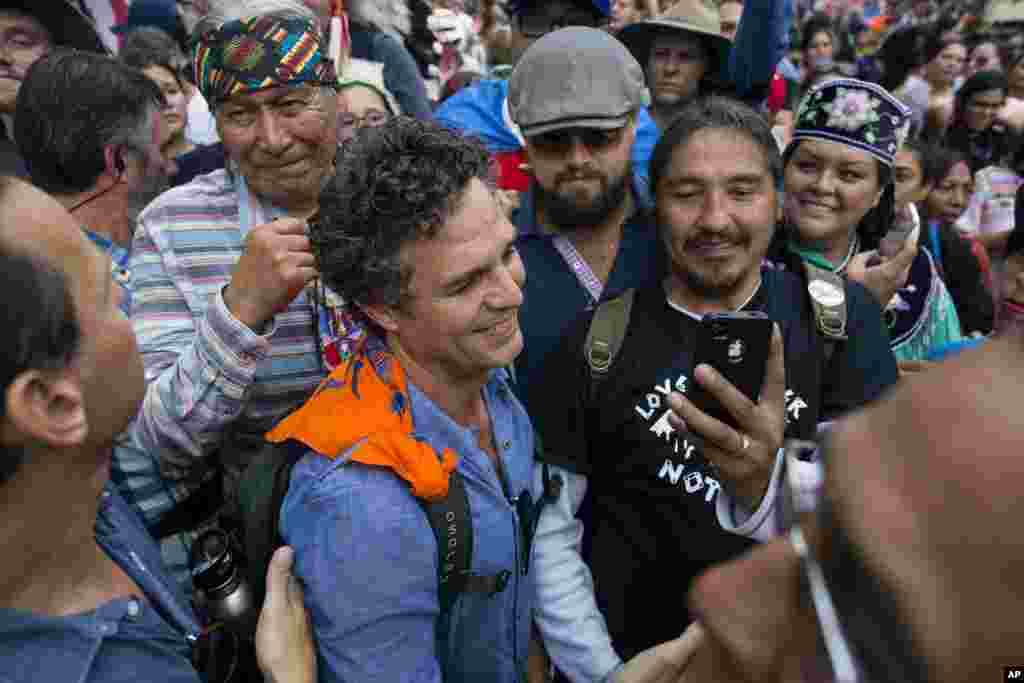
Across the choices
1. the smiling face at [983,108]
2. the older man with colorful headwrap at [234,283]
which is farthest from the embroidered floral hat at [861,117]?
the smiling face at [983,108]

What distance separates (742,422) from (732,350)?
162mm

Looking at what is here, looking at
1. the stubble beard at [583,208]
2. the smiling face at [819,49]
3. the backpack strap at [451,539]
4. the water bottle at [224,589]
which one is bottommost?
the smiling face at [819,49]

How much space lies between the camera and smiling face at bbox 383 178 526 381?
1509 mm

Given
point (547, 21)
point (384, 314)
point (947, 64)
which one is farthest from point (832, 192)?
point (947, 64)

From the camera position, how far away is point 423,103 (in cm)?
429

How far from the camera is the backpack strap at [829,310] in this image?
1.88 metres

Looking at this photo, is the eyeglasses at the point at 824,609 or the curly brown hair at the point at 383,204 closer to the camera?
the eyeglasses at the point at 824,609

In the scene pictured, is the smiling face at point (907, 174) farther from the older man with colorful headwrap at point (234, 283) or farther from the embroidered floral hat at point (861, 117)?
the older man with colorful headwrap at point (234, 283)

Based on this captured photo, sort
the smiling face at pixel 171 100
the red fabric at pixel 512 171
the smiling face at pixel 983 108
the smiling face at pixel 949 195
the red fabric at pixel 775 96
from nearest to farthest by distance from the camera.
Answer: the red fabric at pixel 512 171, the smiling face at pixel 171 100, the red fabric at pixel 775 96, the smiling face at pixel 949 195, the smiling face at pixel 983 108

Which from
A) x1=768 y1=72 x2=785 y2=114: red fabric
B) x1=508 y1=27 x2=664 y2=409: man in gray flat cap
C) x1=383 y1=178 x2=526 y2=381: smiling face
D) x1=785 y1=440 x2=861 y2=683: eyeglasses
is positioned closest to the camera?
x1=785 y1=440 x2=861 y2=683: eyeglasses

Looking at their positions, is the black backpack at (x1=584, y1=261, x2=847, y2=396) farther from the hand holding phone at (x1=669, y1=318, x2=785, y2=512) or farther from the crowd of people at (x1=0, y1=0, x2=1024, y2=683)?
the hand holding phone at (x1=669, y1=318, x2=785, y2=512)

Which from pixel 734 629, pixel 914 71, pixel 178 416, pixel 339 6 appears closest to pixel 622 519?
pixel 178 416

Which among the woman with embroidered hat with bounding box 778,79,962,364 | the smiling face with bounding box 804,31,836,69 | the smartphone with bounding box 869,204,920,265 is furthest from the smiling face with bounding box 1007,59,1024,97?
the woman with embroidered hat with bounding box 778,79,962,364

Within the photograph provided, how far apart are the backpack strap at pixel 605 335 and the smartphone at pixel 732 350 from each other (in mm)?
285
